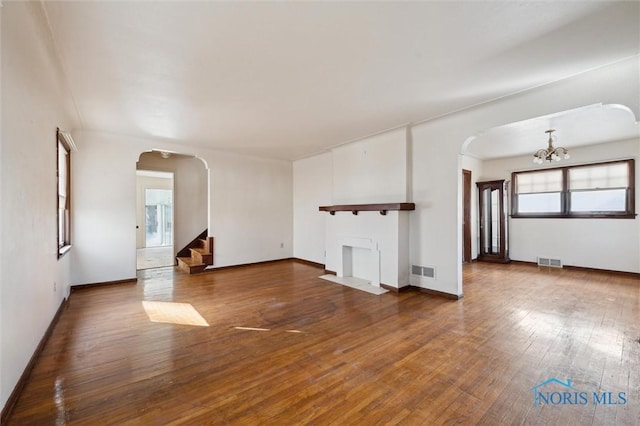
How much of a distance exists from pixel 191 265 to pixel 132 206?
158 centimetres

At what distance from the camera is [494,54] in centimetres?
238

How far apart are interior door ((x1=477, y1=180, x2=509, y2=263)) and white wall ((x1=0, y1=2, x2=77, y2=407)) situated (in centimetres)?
812

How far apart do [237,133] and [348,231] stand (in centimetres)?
269

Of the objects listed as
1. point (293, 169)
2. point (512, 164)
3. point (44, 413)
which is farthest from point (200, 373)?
point (512, 164)

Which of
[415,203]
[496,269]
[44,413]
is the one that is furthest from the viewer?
[496,269]

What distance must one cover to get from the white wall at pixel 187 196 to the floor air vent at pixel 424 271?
4.88 metres

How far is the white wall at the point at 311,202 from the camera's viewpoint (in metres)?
6.29

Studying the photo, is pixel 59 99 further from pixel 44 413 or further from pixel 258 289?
pixel 258 289

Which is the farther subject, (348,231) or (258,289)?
(348,231)

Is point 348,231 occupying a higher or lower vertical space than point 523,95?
lower

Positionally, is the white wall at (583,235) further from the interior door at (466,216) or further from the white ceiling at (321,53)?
the white ceiling at (321,53)

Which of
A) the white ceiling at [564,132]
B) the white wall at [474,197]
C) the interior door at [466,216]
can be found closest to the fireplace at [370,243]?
the white ceiling at [564,132]

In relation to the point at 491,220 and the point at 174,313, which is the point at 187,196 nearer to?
the point at 174,313

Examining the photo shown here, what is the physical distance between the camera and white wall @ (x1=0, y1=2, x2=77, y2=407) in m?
1.70
